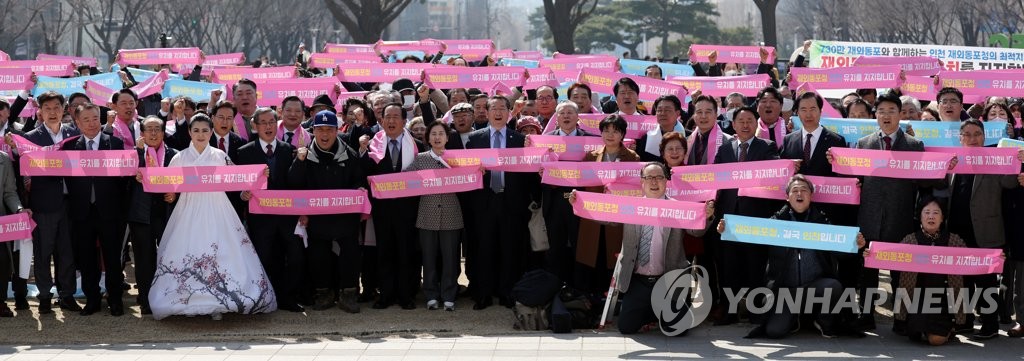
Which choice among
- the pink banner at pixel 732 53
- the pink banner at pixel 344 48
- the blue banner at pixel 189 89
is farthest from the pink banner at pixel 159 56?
the pink banner at pixel 732 53

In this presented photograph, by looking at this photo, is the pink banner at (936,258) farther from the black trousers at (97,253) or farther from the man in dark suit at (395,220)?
the black trousers at (97,253)

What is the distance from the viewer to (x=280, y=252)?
36.8ft

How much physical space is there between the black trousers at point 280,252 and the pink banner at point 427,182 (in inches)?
31.6

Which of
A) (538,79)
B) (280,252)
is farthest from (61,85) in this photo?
(538,79)

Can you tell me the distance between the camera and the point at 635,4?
81250 millimetres

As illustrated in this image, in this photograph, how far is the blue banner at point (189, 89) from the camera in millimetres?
14547

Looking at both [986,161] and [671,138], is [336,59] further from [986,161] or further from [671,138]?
[986,161]

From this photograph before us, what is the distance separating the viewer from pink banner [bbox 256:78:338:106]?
14.2 m

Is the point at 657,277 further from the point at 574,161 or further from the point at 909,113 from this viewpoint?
the point at 909,113

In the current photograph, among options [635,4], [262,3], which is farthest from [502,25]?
[262,3]

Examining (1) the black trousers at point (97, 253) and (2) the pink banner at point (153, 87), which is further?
(2) the pink banner at point (153, 87)

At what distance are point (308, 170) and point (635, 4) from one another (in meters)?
71.7

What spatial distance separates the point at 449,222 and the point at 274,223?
4.75ft

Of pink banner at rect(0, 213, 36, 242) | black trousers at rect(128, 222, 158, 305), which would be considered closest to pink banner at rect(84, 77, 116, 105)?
black trousers at rect(128, 222, 158, 305)
